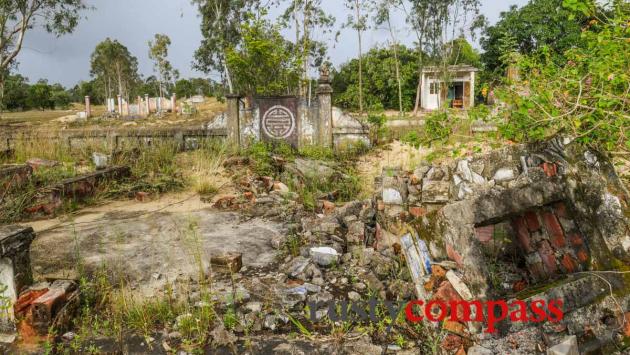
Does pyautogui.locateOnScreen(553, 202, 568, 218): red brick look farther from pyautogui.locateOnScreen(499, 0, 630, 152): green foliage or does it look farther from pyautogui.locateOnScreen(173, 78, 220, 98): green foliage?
pyautogui.locateOnScreen(173, 78, 220, 98): green foliage

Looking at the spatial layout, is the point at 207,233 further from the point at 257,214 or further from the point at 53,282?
the point at 53,282

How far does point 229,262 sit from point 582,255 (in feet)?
9.04

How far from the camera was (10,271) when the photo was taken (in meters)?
2.88

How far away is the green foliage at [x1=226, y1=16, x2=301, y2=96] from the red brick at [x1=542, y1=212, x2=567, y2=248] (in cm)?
1206

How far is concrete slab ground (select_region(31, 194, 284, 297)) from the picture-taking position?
12.9 ft

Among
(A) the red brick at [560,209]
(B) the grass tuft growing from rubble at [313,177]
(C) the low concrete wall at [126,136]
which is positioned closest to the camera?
(A) the red brick at [560,209]

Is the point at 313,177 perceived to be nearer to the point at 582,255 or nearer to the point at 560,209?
the point at 560,209

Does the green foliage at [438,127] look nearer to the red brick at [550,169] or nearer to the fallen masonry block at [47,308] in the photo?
the red brick at [550,169]

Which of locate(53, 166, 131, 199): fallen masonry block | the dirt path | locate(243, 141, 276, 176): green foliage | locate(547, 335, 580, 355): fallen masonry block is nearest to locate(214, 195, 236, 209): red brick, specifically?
locate(243, 141, 276, 176): green foliage

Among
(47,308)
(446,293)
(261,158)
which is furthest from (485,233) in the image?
(261,158)

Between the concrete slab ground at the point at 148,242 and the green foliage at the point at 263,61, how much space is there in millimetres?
8418

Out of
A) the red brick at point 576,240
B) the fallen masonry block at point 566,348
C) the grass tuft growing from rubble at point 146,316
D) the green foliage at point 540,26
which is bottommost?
the grass tuft growing from rubble at point 146,316

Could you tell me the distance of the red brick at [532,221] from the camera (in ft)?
9.13

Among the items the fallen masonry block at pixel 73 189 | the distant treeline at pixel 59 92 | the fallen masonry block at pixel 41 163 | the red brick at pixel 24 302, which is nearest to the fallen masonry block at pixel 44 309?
the red brick at pixel 24 302
